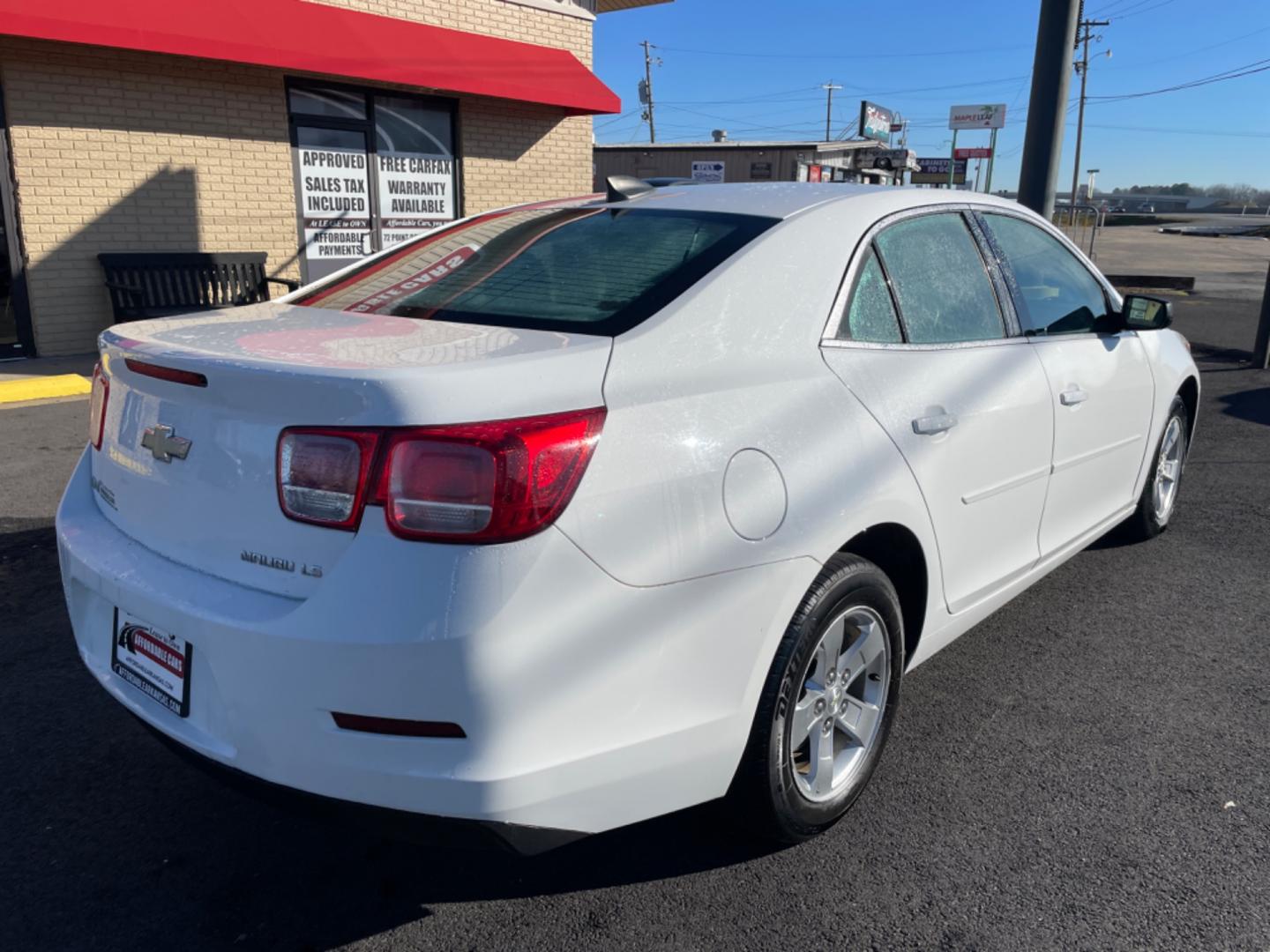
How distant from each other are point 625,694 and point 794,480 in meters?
0.64

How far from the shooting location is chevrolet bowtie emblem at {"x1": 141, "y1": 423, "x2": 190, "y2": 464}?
2184 mm

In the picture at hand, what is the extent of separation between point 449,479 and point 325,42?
388 inches

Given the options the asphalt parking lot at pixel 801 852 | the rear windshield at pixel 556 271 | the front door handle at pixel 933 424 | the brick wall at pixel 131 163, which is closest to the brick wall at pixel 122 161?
the brick wall at pixel 131 163

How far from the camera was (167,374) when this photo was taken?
223cm

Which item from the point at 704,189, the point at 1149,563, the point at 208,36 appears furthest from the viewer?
the point at 208,36

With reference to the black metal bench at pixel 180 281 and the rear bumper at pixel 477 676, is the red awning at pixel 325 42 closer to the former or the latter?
the black metal bench at pixel 180 281

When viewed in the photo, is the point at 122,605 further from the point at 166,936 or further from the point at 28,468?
the point at 28,468

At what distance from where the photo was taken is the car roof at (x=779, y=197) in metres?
2.91

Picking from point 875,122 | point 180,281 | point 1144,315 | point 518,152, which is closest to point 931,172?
point 875,122

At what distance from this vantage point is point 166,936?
90.4 inches

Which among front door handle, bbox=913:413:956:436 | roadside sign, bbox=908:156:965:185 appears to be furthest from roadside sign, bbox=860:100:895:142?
front door handle, bbox=913:413:956:436

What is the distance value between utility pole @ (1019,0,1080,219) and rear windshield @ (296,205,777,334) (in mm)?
7305

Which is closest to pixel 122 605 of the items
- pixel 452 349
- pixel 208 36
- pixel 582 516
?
pixel 452 349

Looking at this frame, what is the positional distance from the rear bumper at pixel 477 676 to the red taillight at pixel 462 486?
0.03 meters
